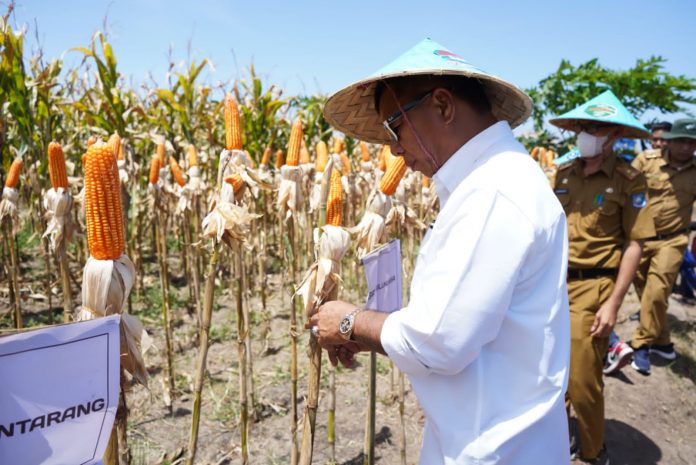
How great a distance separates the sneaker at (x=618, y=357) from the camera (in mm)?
4164

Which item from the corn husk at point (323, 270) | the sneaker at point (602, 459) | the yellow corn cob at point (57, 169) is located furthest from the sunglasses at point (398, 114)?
the sneaker at point (602, 459)

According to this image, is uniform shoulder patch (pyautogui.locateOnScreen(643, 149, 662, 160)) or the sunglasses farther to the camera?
uniform shoulder patch (pyautogui.locateOnScreen(643, 149, 662, 160))

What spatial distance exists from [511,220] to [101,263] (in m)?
1.13

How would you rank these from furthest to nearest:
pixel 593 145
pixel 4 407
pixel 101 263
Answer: pixel 593 145 → pixel 101 263 → pixel 4 407

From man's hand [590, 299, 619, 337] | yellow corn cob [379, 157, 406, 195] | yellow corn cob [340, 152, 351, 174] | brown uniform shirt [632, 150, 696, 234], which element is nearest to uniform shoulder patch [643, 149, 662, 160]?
brown uniform shirt [632, 150, 696, 234]

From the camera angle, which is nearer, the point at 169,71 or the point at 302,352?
the point at 302,352

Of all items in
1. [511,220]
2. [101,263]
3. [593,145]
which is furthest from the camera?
[593,145]

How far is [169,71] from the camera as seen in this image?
234 inches

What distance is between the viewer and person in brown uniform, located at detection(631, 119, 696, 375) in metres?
4.77

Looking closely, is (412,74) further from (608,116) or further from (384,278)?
(608,116)

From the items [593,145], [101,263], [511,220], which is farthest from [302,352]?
[511,220]

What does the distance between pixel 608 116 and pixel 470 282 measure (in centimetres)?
241

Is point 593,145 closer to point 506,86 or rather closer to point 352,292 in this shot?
point 506,86

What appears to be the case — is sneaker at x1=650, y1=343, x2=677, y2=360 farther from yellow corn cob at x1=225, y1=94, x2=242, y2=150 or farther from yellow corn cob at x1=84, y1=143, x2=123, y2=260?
yellow corn cob at x1=84, y1=143, x2=123, y2=260
